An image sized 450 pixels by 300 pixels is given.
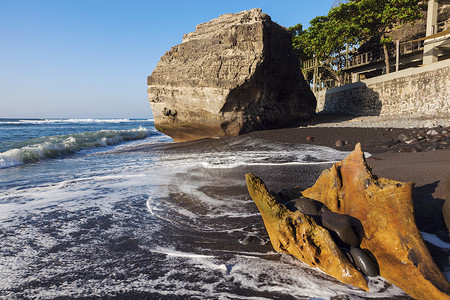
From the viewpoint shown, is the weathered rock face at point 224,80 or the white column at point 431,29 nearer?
the weathered rock face at point 224,80

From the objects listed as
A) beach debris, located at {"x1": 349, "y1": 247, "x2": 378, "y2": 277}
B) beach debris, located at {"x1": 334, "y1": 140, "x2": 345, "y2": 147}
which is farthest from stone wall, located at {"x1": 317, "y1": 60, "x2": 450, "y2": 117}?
beach debris, located at {"x1": 349, "y1": 247, "x2": 378, "y2": 277}

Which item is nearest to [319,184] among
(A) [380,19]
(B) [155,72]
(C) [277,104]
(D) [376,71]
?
(C) [277,104]

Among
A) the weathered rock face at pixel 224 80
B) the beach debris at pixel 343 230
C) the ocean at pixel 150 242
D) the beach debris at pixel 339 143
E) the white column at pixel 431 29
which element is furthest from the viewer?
the white column at pixel 431 29

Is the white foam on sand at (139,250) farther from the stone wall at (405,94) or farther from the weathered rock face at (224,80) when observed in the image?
the stone wall at (405,94)

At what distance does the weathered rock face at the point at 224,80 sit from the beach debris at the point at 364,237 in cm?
838

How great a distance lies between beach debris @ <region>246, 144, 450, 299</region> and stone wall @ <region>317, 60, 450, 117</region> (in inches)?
527

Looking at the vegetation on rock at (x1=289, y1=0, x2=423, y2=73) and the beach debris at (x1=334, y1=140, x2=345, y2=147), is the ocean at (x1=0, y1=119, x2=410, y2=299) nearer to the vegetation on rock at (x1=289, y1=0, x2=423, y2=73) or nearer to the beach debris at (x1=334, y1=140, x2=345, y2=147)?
the beach debris at (x1=334, y1=140, x2=345, y2=147)

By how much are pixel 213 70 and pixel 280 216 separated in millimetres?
9142

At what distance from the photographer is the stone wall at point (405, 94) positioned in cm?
1266

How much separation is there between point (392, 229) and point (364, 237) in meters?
0.25

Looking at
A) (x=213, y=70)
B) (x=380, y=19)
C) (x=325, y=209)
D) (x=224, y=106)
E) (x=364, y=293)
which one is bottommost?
(x=364, y=293)

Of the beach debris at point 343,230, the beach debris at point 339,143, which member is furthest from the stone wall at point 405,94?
the beach debris at point 343,230

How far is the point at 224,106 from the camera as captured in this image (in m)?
10.6

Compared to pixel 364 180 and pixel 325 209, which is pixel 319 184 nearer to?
pixel 325 209
